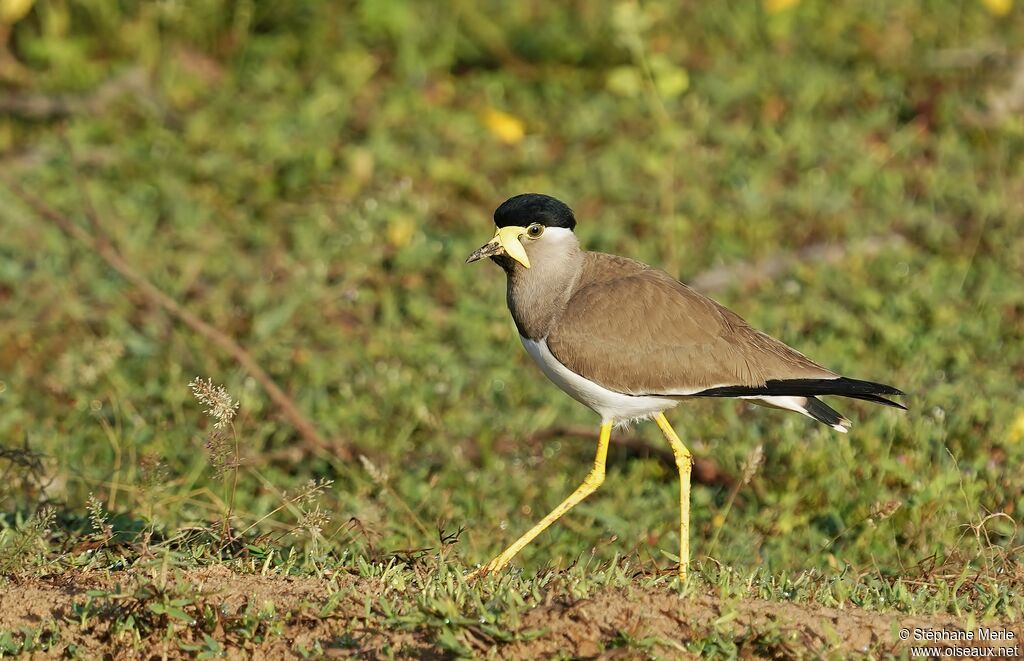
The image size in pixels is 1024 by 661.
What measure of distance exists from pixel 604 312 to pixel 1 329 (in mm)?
3351

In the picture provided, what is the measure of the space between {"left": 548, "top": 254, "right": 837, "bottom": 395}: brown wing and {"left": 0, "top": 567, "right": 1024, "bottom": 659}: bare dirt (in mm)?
966

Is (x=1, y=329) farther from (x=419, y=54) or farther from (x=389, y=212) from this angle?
(x=419, y=54)

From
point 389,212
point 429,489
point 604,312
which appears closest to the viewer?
point 604,312

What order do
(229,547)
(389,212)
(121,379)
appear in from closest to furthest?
(229,547), (121,379), (389,212)

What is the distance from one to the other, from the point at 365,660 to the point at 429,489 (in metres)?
1.85

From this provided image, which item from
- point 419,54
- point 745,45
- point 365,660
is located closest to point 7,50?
point 419,54

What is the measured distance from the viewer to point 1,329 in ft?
21.6

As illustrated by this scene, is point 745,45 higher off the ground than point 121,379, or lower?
higher

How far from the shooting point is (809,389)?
4.50 metres

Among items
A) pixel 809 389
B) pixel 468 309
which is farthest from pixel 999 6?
pixel 809 389

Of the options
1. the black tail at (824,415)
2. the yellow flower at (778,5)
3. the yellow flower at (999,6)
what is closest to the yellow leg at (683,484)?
the black tail at (824,415)

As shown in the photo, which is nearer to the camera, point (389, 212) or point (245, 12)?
point (389, 212)

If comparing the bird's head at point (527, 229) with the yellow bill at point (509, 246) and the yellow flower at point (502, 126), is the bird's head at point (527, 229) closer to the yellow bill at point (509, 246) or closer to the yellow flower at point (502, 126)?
the yellow bill at point (509, 246)

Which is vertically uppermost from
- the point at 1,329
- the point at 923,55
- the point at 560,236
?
the point at 923,55
